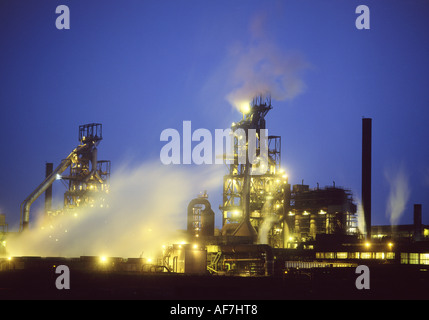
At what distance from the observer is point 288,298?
4244 centimetres

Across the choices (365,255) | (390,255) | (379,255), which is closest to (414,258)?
(390,255)

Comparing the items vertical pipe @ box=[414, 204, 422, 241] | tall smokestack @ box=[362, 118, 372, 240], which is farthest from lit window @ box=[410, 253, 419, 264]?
vertical pipe @ box=[414, 204, 422, 241]


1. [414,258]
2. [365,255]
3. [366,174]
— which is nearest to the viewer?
[414,258]

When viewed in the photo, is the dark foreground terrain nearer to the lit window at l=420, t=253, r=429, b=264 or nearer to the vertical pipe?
the lit window at l=420, t=253, r=429, b=264

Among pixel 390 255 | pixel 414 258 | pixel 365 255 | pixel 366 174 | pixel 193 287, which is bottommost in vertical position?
pixel 193 287

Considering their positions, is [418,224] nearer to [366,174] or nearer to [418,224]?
[418,224]

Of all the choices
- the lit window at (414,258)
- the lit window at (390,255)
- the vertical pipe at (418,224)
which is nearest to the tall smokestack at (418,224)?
the vertical pipe at (418,224)

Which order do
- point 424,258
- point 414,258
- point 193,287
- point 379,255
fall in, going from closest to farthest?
point 193,287
point 424,258
point 414,258
point 379,255

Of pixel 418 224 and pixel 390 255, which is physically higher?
pixel 418 224

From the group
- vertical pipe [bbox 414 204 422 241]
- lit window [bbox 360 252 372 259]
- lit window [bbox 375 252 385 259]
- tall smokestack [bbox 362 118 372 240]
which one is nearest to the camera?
lit window [bbox 375 252 385 259]

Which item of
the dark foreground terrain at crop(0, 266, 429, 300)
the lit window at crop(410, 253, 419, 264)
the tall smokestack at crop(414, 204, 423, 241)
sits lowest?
the dark foreground terrain at crop(0, 266, 429, 300)

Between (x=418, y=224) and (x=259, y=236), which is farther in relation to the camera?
(x=418, y=224)

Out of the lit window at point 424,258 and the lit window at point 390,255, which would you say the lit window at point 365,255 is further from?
the lit window at point 424,258
